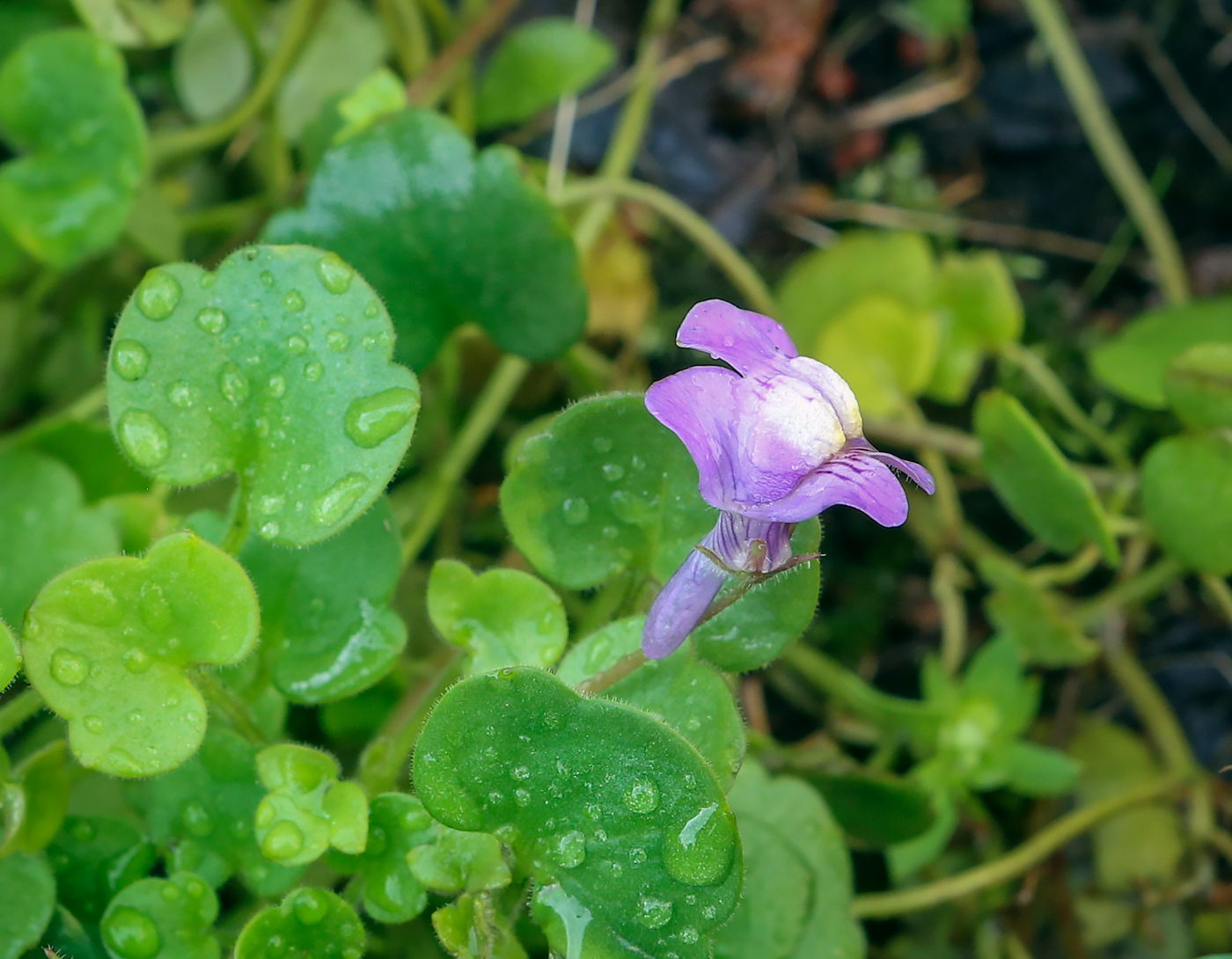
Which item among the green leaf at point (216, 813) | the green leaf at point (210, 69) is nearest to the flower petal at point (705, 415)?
the green leaf at point (216, 813)

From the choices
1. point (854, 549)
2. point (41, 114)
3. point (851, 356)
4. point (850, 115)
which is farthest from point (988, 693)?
point (41, 114)

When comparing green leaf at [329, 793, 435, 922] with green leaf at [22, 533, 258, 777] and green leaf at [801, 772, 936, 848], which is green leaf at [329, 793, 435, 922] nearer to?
green leaf at [22, 533, 258, 777]

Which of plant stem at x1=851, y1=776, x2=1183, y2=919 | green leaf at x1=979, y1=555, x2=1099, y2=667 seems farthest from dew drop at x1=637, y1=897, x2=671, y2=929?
green leaf at x1=979, y1=555, x2=1099, y2=667

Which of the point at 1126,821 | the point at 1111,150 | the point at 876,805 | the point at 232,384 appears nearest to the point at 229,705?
the point at 232,384

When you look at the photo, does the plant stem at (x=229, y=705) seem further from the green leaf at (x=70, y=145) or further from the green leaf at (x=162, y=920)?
the green leaf at (x=70, y=145)

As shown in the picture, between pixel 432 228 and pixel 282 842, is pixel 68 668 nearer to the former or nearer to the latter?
pixel 282 842

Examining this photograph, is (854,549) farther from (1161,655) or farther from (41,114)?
(41,114)
